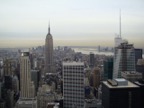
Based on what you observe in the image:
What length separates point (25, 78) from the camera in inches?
369

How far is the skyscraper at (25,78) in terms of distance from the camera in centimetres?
840

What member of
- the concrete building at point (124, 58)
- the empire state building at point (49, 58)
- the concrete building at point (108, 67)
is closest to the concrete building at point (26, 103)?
the concrete building at point (108, 67)

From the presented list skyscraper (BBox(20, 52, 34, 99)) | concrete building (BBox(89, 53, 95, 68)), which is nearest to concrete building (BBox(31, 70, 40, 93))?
skyscraper (BBox(20, 52, 34, 99))

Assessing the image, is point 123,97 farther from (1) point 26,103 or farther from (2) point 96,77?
(2) point 96,77

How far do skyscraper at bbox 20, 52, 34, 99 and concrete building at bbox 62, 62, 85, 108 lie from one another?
5.73 ft

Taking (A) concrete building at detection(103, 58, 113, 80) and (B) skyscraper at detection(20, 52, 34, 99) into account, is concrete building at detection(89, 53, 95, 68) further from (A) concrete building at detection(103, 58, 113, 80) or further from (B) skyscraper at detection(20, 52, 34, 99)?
(B) skyscraper at detection(20, 52, 34, 99)

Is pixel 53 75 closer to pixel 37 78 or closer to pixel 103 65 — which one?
pixel 37 78

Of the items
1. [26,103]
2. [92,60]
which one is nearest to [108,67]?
[92,60]

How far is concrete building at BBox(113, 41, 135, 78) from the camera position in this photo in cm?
925

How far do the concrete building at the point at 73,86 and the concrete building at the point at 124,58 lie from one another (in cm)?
249

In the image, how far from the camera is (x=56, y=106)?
627cm

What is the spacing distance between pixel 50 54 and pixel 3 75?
4.37 m

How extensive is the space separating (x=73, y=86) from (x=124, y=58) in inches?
130

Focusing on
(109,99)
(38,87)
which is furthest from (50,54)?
(109,99)
